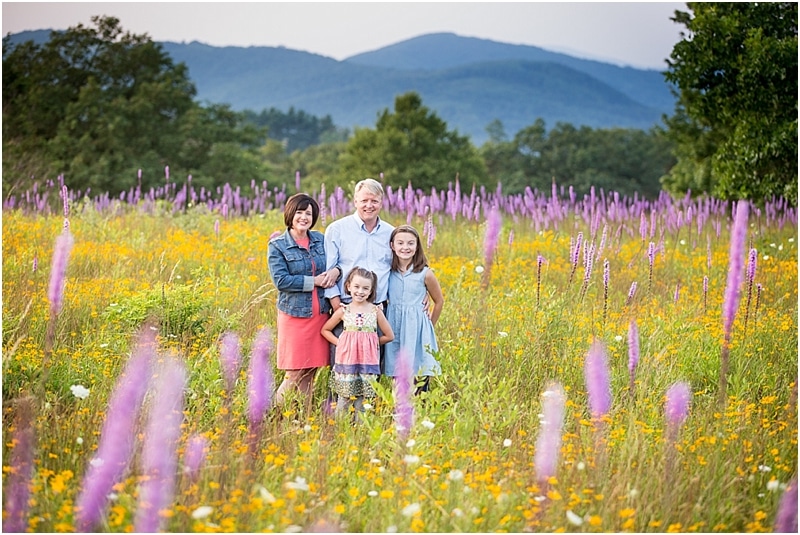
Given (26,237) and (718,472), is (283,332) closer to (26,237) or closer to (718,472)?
(718,472)

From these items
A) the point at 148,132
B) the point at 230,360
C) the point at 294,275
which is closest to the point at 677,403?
the point at 294,275

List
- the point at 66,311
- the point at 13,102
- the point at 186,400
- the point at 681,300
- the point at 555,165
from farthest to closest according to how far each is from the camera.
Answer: the point at 555,165
the point at 13,102
the point at 681,300
the point at 66,311
the point at 186,400

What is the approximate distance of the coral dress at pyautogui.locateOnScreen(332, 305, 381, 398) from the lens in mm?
4281

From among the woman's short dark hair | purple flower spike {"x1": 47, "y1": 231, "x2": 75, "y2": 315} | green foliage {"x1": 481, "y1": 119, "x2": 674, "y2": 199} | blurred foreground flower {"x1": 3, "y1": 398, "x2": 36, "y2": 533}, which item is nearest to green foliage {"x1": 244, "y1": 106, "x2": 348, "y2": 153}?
green foliage {"x1": 481, "y1": 119, "x2": 674, "y2": 199}

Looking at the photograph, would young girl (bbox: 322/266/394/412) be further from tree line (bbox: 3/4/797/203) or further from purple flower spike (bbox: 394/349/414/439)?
tree line (bbox: 3/4/797/203)

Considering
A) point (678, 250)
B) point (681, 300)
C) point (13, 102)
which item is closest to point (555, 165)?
point (13, 102)

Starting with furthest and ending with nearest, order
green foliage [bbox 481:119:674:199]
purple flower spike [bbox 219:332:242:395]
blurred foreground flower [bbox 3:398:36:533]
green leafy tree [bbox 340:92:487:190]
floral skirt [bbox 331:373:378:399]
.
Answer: green foliage [bbox 481:119:674:199] → green leafy tree [bbox 340:92:487:190] → floral skirt [bbox 331:373:378:399] → purple flower spike [bbox 219:332:242:395] → blurred foreground flower [bbox 3:398:36:533]

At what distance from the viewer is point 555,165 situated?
3556 cm

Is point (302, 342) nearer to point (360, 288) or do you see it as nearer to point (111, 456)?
point (360, 288)

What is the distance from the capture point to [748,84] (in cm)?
Answer: 1180

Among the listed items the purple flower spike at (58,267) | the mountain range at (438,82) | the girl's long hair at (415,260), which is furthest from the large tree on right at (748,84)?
the mountain range at (438,82)

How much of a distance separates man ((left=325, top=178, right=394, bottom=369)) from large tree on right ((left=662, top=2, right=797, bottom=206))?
863cm

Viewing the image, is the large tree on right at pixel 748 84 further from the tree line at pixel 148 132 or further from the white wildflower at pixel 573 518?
the white wildflower at pixel 573 518

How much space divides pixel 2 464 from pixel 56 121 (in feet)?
66.5
